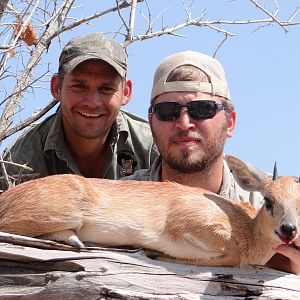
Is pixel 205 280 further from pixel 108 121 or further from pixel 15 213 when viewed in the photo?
pixel 108 121

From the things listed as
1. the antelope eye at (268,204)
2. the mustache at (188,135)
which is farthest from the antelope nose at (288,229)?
the mustache at (188,135)

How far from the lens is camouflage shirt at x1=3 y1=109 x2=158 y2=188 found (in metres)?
8.30

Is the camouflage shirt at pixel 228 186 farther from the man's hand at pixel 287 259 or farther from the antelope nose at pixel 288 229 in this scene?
the antelope nose at pixel 288 229

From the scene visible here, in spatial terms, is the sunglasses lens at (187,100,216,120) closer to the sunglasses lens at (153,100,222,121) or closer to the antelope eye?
the sunglasses lens at (153,100,222,121)

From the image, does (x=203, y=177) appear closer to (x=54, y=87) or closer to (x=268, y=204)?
(x=268, y=204)

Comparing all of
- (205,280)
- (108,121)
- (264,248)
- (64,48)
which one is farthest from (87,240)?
(64,48)

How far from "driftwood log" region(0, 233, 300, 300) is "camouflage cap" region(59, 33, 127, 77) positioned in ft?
10.8

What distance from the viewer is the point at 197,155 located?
701 centimetres

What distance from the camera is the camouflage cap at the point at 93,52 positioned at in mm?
8016

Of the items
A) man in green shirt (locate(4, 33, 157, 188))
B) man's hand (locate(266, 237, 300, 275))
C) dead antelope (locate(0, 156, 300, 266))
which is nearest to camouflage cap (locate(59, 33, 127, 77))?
man in green shirt (locate(4, 33, 157, 188))

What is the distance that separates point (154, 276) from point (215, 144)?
7.58 feet

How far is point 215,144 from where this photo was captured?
7.11 metres

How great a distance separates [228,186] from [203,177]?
289 mm

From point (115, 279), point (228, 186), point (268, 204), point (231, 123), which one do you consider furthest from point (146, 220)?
point (231, 123)
